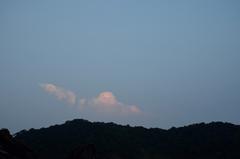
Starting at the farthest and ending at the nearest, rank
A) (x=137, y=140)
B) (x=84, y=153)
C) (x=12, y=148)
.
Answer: (x=137, y=140) < (x=84, y=153) < (x=12, y=148)

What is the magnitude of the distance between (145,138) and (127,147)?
10.6 metres

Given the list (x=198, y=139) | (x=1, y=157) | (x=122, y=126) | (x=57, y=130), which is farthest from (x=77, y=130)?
(x=1, y=157)

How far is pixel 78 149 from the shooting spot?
100 ft

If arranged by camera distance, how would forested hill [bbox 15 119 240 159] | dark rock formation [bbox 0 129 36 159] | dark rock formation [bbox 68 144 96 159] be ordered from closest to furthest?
dark rock formation [bbox 0 129 36 159] → dark rock formation [bbox 68 144 96 159] → forested hill [bbox 15 119 240 159]

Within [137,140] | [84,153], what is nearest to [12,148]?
[84,153]

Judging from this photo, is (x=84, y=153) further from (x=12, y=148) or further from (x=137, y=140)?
(x=137, y=140)

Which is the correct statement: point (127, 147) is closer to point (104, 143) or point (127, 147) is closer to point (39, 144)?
point (104, 143)

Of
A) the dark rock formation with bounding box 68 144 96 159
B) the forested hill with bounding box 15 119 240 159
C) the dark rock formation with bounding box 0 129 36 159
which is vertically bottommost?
the dark rock formation with bounding box 0 129 36 159

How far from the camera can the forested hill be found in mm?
99562

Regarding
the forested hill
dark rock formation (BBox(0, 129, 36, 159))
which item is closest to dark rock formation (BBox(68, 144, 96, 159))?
dark rock formation (BBox(0, 129, 36, 159))

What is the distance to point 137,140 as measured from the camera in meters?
115

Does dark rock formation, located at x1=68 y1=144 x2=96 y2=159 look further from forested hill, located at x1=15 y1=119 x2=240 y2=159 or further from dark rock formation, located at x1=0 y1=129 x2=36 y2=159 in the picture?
forested hill, located at x1=15 y1=119 x2=240 y2=159

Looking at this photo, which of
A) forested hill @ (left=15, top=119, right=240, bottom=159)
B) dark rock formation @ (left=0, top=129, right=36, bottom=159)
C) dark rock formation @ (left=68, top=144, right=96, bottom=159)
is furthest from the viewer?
forested hill @ (left=15, top=119, right=240, bottom=159)

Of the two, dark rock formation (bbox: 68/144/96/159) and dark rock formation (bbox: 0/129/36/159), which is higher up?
dark rock formation (bbox: 68/144/96/159)
